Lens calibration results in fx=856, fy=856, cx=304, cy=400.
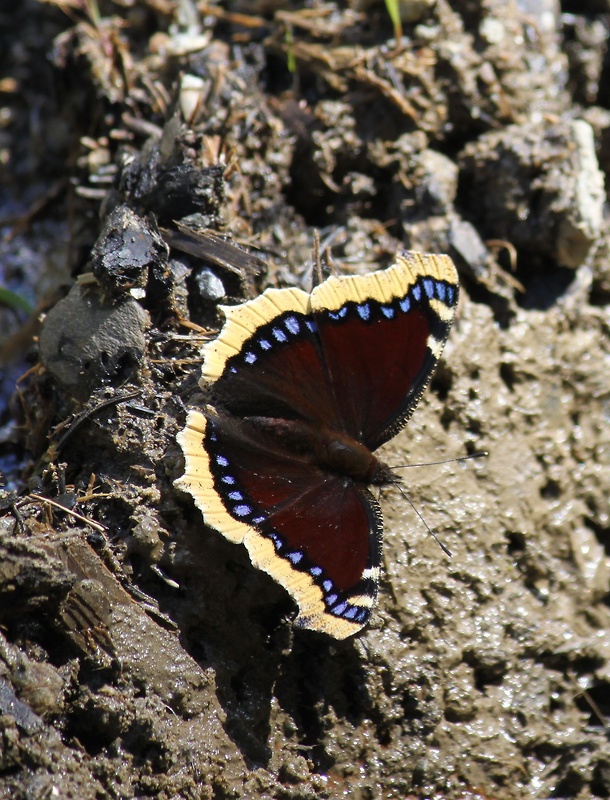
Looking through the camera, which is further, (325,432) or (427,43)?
(427,43)

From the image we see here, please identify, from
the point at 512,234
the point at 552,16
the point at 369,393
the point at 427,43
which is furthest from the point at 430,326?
the point at 552,16

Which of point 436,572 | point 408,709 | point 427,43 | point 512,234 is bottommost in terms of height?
point 408,709

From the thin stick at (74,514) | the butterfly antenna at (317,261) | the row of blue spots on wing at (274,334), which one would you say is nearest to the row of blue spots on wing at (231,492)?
the row of blue spots on wing at (274,334)

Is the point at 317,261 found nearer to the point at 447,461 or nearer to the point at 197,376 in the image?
the point at 197,376

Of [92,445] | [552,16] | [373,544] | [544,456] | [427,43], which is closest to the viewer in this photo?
[373,544]

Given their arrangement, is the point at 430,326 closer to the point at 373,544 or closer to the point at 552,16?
the point at 373,544

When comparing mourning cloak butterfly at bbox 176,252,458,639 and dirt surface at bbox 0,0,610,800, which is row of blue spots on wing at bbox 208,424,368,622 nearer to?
mourning cloak butterfly at bbox 176,252,458,639

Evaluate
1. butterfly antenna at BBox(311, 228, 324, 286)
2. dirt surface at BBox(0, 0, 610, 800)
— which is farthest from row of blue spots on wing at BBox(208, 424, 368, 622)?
butterfly antenna at BBox(311, 228, 324, 286)
